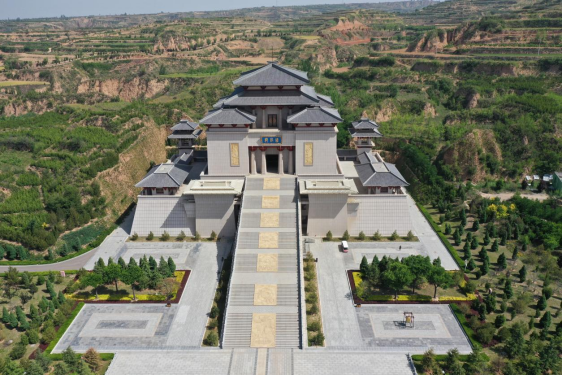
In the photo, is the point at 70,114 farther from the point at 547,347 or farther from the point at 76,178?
the point at 547,347

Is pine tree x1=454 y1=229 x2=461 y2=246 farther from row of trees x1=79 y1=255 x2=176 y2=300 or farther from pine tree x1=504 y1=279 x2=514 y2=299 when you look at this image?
row of trees x1=79 y1=255 x2=176 y2=300

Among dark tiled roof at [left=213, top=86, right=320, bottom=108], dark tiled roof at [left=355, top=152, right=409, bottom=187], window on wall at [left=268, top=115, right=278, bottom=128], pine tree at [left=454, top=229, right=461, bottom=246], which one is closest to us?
pine tree at [left=454, top=229, right=461, bottom=246]

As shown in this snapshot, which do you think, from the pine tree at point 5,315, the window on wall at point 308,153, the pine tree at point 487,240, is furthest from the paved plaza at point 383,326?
the pine tree at point 5,315

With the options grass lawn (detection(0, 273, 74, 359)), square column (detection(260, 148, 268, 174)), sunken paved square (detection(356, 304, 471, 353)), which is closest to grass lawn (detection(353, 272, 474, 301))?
sunken paved square (detection(356, 304, 471, 353))

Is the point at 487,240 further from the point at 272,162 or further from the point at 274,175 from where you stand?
the point at 272,162

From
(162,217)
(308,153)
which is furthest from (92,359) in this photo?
(308,153)

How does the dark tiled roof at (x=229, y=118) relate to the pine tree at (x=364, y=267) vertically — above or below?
above

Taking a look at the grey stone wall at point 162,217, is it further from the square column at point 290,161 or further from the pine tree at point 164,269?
the square column at point 290,161

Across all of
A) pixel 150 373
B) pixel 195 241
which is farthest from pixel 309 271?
pixel 150 373
